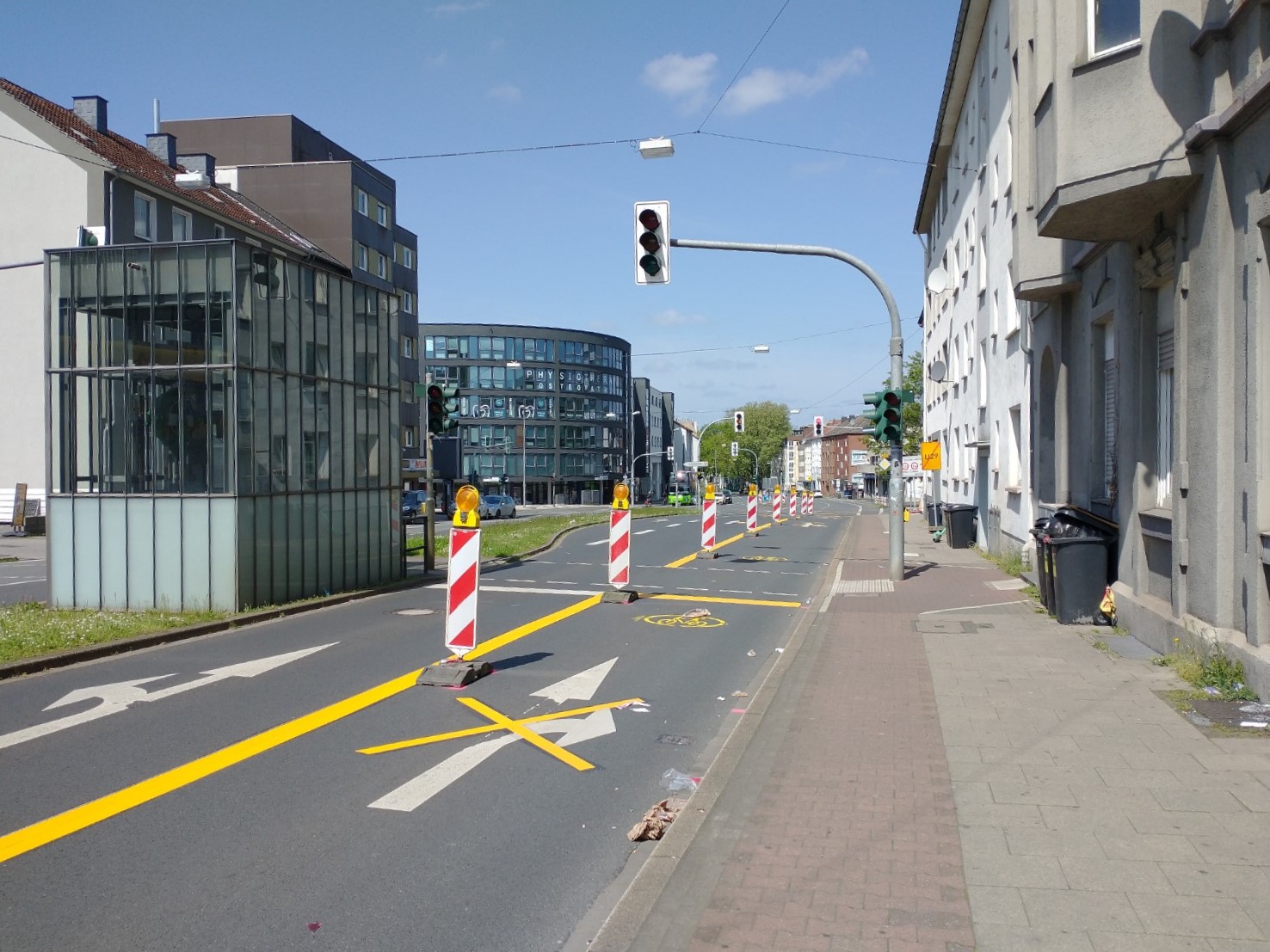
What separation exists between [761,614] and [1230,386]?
24.5 ft

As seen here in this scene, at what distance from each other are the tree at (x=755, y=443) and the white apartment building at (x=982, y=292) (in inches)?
4870

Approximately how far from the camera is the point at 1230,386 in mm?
8148

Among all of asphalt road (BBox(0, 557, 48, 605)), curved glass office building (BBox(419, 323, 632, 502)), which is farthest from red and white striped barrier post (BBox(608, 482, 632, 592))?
curved glass office building (BBox(419, 323, 632, 502))

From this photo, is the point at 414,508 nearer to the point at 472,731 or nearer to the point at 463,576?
the point at 463,576

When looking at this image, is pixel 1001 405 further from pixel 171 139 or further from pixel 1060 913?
pixel 171 139

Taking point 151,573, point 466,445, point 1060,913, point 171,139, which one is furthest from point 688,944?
point 466,445

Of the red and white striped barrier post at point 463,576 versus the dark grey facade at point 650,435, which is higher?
the dark grey facade at point 650,435

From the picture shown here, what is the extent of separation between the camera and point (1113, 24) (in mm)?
9703

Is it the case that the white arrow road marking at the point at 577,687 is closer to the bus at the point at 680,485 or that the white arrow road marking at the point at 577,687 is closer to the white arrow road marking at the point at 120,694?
the white arrow road marking at the point at 120,694

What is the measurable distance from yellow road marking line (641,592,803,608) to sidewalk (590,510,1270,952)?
6646 millimetres

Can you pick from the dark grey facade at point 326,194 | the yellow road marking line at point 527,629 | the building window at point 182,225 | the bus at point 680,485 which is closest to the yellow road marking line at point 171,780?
the yellow road marking line at point 527,629

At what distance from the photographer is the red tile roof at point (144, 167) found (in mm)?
36000

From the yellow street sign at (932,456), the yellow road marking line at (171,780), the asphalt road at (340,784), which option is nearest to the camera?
the asphalt road at (340,784)

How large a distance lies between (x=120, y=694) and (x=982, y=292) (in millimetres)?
22783
